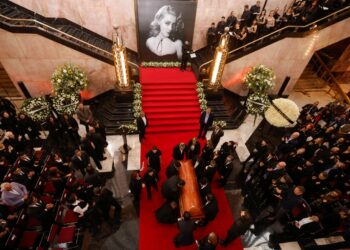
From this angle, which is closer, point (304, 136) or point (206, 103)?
point (304, 136)

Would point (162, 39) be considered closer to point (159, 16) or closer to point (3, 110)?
point (159, 16)

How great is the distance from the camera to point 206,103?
971 centimetres

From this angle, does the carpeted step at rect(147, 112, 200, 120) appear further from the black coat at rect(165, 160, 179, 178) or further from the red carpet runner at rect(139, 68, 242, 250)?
the black coat at rect(165, 160, 179, 178)

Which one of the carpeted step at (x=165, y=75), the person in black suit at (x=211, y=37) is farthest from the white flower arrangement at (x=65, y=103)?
the person in black suit at (x=211, y=37)

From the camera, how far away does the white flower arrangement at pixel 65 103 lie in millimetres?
8391

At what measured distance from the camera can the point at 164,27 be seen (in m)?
10.3

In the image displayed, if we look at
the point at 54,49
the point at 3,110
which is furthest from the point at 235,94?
the point at 3,110

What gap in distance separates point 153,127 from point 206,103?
2.51 meters

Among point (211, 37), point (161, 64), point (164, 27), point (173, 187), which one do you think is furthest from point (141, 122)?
point (211, 37)

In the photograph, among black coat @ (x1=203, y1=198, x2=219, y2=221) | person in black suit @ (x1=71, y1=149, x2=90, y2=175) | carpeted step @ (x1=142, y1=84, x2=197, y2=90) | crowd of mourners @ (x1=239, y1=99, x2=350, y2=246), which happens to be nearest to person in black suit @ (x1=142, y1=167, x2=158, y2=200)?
black coat @ (x1=203, y1=198, x2=219, y2=221)

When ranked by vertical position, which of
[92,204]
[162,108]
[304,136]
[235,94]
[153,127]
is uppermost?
[235,94]

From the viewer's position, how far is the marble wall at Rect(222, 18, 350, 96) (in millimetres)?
9930

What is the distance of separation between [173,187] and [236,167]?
3.02m

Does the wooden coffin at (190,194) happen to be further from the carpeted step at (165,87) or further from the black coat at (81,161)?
the carpeted step at (165,87)
